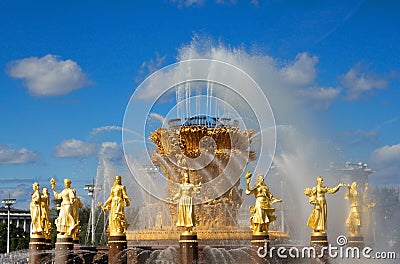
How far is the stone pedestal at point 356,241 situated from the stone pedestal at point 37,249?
1033cm

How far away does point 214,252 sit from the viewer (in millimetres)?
20016

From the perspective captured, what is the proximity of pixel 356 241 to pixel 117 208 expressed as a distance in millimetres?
8972

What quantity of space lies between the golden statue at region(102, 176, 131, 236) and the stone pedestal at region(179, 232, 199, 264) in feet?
5.64

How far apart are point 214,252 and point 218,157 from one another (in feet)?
12.4

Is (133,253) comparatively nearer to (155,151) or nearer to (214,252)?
(214,252)

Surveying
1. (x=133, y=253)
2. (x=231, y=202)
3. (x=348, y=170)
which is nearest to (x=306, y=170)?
(x=348, y=170)

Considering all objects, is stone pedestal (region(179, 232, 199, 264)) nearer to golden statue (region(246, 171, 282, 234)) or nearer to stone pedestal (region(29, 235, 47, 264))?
golden statue (region(246, 171, 282, 234))

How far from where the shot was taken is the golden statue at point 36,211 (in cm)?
2145

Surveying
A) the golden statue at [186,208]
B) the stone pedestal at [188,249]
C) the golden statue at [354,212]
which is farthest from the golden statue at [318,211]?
the stone pedestal at [188,249]

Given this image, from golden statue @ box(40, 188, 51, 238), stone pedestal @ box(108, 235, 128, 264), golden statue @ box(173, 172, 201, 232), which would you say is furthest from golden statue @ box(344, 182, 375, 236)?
golden statue @ box(40, 188, 51, 238)

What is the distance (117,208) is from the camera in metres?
19.6

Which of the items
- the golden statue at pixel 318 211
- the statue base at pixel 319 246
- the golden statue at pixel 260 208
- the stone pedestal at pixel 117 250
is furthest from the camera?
the golden statue at pixel 318 211

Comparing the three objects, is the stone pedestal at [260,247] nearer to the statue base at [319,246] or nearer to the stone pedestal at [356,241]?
the statue base at [319,246]

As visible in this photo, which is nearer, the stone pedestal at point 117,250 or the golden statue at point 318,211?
the stone pedestal at point 117,250
